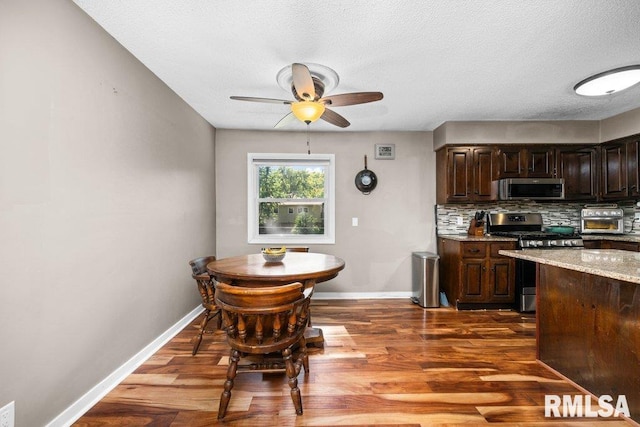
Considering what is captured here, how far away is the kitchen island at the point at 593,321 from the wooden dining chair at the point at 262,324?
163cm

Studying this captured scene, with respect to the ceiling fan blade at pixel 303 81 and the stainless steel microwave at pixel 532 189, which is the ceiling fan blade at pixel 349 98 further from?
the stainless steel microwave at pixel 532 189

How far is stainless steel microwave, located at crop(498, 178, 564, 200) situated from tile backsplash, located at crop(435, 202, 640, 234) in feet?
1.31

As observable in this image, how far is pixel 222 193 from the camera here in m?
4.09

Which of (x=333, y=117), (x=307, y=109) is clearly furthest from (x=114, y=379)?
(x=333, y=117)

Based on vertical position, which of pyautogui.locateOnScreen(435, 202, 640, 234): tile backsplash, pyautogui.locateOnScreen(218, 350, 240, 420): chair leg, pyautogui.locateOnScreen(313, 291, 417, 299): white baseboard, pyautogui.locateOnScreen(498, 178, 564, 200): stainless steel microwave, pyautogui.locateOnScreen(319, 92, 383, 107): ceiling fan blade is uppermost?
pyautogui.locateOnScreen(319, 92, 383, 107): ceiling fan blade

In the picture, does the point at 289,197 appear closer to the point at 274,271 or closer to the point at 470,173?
the point at 274,271

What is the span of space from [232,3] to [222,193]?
108 inches

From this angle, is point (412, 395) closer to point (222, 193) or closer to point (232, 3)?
point (232, 3)

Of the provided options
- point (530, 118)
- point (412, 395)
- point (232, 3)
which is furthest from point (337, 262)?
point (530, 118)

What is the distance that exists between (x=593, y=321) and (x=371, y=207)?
265 cm

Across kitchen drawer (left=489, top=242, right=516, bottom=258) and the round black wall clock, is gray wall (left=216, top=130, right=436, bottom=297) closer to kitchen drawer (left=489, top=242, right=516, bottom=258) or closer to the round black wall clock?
the round black wall clock

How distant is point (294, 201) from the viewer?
4.24m

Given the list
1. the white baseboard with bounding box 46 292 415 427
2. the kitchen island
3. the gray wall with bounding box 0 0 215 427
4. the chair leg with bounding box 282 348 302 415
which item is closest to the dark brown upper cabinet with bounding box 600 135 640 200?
the kitchen island

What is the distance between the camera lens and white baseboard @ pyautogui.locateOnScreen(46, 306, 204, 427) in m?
1.61
